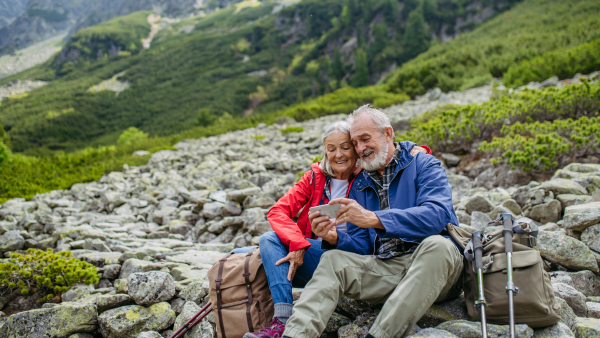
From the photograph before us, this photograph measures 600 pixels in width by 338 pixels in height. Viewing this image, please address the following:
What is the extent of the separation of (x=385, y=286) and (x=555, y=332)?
1010 millimetres

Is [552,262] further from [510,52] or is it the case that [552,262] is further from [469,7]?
[469,7]

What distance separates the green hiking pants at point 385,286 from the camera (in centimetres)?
206

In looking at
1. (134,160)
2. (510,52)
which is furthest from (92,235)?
(510,52)

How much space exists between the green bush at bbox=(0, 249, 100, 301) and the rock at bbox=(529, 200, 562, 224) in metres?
4.96

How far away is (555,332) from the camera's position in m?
1.99

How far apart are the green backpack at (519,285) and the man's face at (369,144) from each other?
97 cm

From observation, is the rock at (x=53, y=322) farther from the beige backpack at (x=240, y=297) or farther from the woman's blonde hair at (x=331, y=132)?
the woman's blonde hair at (x=331, y=132)

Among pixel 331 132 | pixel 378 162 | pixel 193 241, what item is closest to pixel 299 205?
pixel 331 132

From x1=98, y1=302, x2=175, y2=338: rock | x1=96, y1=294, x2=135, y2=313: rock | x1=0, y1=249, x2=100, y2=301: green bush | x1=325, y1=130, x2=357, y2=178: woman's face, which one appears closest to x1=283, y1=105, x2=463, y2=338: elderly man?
x1=325, y1=130, x2=357, y2=178: woman's face

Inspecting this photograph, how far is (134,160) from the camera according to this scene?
12117 millimetres

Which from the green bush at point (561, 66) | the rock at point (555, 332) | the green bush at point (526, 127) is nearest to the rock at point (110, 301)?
the rock at point (555, 332)

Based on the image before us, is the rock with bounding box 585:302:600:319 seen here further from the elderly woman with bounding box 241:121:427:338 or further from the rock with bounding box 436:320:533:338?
the elderly woman with bounding box 241:121:427:338

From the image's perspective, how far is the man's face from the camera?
2816mm

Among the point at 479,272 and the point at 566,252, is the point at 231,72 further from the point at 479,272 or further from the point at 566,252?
the point at 479,272
